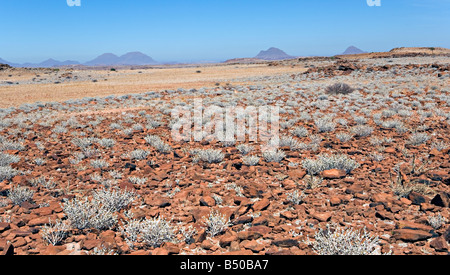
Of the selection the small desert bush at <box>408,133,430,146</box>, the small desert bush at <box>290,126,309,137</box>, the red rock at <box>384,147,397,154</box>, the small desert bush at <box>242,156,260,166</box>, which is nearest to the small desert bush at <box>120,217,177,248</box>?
the small desert bush at <box>242,156,260,166</box>

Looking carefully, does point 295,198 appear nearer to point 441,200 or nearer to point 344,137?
point 441,200

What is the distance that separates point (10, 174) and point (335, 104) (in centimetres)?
1218

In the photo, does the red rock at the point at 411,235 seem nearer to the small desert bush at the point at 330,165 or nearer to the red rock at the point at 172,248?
the small desert bush at the point at 330,165

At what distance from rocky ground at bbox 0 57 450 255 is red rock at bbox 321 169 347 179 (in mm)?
18

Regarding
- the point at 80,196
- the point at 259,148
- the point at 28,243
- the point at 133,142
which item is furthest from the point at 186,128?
the point at 28,243

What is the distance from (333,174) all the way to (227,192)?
2026 mm

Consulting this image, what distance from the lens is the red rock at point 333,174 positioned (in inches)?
207

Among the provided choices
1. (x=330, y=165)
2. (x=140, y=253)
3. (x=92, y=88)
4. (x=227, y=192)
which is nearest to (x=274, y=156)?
(x=330, y=165)

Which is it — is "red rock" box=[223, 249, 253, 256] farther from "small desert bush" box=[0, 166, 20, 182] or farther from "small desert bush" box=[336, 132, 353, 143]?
"small desert bush" box=[336, 132, 353, 143]

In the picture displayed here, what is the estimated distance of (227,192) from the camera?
494 cm

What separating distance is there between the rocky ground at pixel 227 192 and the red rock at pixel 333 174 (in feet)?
0.06

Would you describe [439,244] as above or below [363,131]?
below

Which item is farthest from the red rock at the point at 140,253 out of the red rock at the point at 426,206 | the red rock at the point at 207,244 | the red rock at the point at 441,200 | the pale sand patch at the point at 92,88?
the pale sand patch at the point at 92,88
